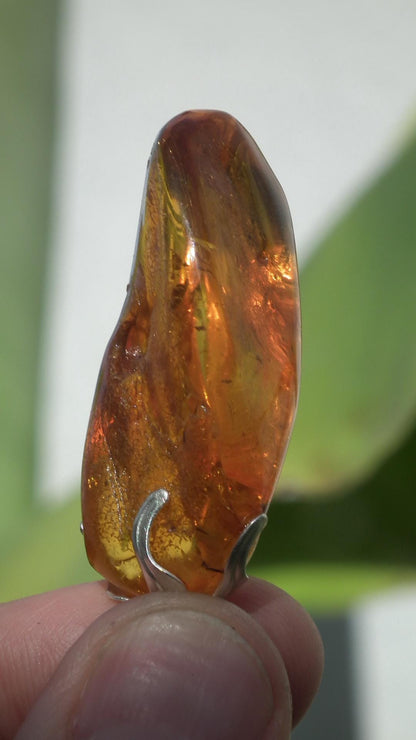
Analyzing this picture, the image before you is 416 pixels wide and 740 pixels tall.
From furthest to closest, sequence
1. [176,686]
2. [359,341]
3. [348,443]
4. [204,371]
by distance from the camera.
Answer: [359,341]
[348,443]
[204,371]
[176,686]

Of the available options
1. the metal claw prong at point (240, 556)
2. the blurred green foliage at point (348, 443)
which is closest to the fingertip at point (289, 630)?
the metal claw prong at point (240, 556)

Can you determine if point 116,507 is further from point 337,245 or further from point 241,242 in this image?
point 337,245

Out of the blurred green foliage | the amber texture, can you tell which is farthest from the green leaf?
the amber texture

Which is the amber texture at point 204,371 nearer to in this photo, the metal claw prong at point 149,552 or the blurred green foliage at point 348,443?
the metal claw prong at point 149,552

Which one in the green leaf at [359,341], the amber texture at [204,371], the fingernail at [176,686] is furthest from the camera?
the green leaf at [359,341]

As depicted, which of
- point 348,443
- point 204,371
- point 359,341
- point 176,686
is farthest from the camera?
point 359,341

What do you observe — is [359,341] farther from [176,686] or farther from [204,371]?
[176,686]

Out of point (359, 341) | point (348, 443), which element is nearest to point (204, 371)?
point (348, 443)

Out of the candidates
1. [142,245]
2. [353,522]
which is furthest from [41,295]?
[142,245]
